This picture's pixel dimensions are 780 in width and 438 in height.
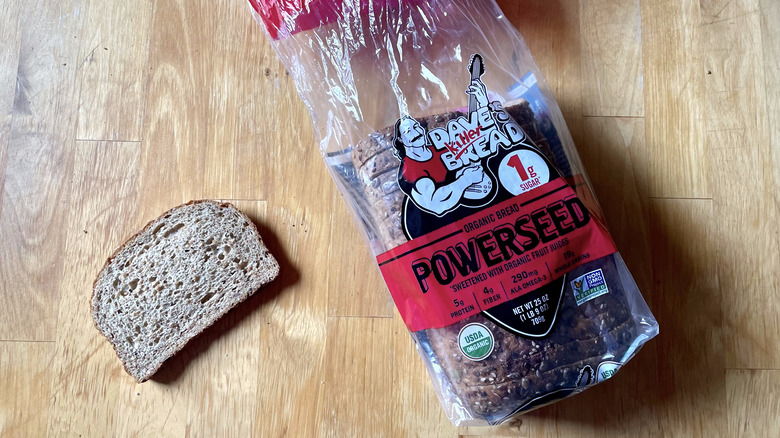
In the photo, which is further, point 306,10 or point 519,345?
point 306,10

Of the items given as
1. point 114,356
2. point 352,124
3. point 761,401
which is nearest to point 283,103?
point 352,124

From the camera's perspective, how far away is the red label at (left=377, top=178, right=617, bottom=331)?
2.59 ft

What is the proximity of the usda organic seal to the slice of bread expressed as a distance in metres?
0.33

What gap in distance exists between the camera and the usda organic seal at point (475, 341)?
78cm

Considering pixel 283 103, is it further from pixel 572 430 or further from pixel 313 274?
pixel 572 430

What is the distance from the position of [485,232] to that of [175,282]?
51 cm

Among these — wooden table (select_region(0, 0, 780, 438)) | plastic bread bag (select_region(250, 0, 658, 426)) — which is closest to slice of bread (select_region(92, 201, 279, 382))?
wooden table (select_region(0, 0, 780, 438))

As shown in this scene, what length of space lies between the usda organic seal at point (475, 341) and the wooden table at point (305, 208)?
0.57ft

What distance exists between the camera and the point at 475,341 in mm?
780

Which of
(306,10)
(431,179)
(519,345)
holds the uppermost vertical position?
(306,10)

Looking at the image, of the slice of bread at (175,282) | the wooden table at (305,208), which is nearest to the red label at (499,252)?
the wooden table at (305,208)

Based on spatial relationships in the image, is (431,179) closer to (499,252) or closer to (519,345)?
(499,252)

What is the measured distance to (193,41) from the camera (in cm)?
101

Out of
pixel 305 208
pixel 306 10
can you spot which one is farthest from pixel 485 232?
pixel 306 10
